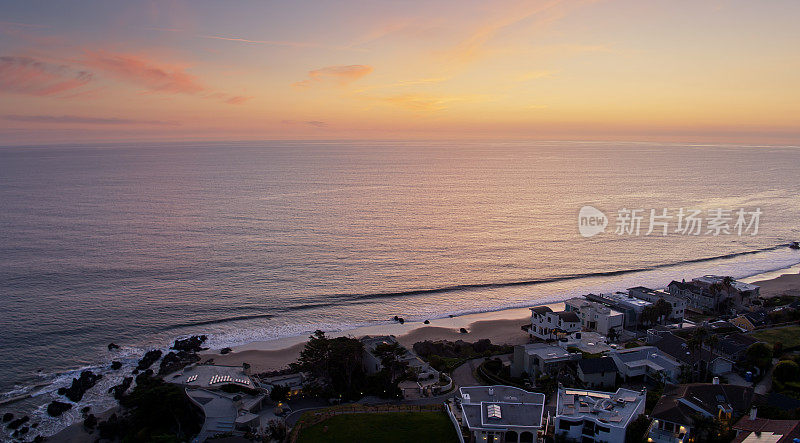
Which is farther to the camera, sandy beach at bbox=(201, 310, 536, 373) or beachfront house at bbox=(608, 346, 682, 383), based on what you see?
sandy beach at bbox=(201, 310, 536, 373)

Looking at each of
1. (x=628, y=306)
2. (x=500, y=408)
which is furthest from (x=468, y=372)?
(x=628, y=306)

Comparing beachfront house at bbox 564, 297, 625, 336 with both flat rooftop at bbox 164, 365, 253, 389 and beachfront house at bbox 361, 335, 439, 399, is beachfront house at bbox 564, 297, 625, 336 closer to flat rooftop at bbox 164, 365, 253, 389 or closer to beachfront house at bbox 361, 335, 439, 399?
beachfront house at bbox 361, 335, 439, 399

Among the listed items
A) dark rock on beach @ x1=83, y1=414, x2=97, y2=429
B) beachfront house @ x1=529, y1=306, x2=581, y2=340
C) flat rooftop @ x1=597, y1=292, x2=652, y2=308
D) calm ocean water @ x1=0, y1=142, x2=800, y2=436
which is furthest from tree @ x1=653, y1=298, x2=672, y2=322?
dark rock on beach @ x1=83, y1=414, x2=97, y2=429

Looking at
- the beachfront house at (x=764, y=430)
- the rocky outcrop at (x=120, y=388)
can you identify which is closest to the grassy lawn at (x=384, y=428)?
the beachfront house at (x=764, y=430)

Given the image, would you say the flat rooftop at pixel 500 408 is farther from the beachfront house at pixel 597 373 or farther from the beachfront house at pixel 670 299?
the beachfront house at pixel 670 299

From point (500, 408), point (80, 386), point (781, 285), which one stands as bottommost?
point (80, 386)

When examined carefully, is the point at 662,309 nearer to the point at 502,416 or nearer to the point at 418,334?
the point at 418,334
